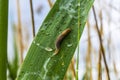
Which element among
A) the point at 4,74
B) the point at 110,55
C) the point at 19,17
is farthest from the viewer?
the point at 110,55

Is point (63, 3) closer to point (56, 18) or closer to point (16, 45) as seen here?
point (56, 18)

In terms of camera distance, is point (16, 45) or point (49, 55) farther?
point (16, 45)

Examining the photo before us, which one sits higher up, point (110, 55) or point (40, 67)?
point (40, 67)

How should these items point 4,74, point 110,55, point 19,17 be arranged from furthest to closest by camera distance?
point 110,55 → point 19,17 → point 4,74

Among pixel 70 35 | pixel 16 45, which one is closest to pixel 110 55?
pixel 16 45

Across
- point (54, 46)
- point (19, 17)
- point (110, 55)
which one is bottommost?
point (110, 55)

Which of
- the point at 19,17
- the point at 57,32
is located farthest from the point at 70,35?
the point at 19,17
